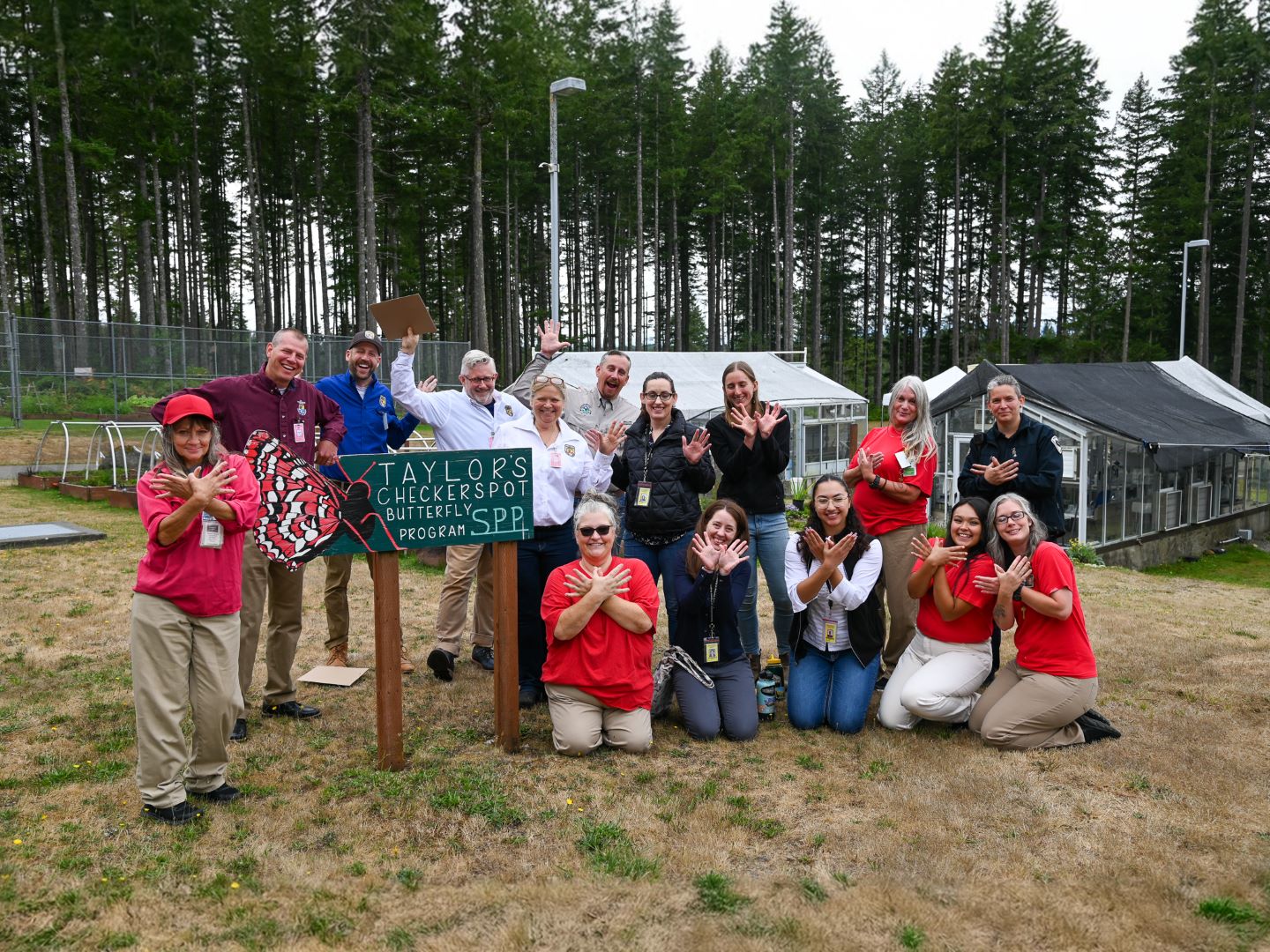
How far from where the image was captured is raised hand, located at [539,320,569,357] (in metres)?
5.20

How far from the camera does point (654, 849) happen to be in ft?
10.2

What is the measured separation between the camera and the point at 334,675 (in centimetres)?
504

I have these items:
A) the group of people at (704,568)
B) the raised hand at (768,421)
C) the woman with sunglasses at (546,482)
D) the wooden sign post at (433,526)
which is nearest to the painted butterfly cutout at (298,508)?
the wooden sign post at (433,526)

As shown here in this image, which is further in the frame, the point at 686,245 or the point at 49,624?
the point at 686,245

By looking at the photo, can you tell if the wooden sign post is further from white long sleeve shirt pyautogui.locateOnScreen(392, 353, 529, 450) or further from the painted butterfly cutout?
white long sleeve shirt pyautogui.locateOnScreen(392, 353, 529, 450)

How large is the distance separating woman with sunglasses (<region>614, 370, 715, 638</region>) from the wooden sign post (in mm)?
656

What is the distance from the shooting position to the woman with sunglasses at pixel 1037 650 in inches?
162

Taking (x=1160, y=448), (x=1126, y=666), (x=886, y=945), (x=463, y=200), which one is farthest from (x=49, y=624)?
(x=463, y=200)

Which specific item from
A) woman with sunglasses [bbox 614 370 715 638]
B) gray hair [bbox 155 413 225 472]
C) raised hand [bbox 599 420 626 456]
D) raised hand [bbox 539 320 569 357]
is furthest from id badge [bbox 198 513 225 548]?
raised hand [bbox 539 320 569 357]

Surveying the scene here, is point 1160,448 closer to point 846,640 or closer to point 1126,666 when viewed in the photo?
point 1126,666

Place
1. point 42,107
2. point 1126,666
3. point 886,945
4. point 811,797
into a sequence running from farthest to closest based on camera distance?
point 42,107
point 1126,666
point 811,797
point 886,945

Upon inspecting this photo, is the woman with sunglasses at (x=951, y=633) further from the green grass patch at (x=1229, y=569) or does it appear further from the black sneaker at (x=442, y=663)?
the green grass patch at (x=1229, y=569)

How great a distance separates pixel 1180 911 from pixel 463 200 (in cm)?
2863

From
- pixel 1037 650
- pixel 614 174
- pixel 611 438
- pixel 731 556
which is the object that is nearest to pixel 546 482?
pixel 611 438
